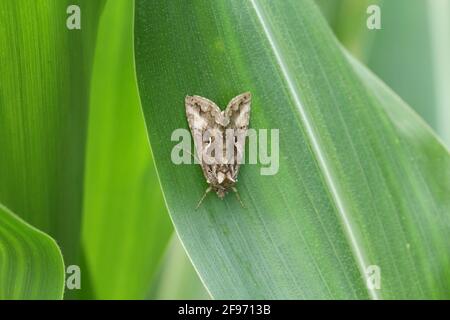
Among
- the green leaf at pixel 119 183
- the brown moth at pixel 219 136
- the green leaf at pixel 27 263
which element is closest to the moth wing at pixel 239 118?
the brown moth at pixel 219 136

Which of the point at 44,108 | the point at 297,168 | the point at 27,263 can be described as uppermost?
the point at 44,108

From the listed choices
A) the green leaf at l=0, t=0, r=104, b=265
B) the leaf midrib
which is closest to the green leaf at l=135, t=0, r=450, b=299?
the leaf midrib

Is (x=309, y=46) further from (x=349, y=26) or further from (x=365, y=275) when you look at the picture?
(x=365, y=275)

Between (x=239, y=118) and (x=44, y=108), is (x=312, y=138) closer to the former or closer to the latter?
(x=239, y=118)

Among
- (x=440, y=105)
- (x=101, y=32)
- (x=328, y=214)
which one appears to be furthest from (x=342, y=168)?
(x=101, y=32)

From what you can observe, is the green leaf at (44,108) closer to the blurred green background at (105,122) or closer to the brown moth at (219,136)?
the blurred green background at (105,122)

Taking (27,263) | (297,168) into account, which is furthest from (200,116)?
(27,263)
